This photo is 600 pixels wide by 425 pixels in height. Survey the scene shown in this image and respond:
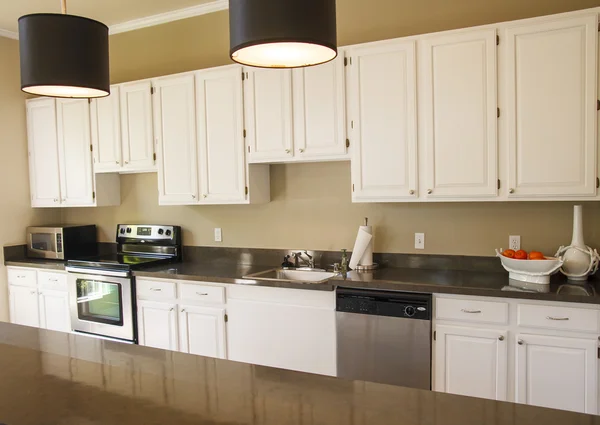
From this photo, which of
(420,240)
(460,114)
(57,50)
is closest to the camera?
(57,50)

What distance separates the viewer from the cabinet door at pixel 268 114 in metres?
3.41

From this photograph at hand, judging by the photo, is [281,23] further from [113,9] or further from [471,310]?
[113,9]

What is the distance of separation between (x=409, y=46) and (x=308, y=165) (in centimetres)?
115

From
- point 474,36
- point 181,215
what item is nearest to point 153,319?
point 181,215

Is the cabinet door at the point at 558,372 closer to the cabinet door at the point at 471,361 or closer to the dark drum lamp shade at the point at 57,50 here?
the cabinet door at the point at 471,361

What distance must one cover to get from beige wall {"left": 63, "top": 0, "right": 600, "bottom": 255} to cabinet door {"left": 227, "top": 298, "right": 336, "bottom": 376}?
0.71 m

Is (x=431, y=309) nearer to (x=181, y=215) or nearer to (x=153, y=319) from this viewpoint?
(x=153, y=319)

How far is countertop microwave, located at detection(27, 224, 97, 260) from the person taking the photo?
4477mm

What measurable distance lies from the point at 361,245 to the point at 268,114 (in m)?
1.12

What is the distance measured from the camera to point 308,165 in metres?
3.74

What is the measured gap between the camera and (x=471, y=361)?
106 inches

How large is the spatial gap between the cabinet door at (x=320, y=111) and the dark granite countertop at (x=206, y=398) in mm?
2056

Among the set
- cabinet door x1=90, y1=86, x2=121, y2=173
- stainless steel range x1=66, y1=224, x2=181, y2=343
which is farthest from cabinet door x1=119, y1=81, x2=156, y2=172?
stainless steel range x1=66, y1=224, x2=181, y2=343

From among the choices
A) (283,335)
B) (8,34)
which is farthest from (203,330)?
(8,34)
